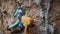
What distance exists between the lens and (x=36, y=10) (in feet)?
4.49

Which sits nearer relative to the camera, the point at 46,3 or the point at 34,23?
the point at 34,23

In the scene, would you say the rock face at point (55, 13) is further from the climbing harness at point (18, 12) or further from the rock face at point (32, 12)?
the climbing harness at point (18, 12)

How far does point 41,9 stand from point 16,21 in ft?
0.80

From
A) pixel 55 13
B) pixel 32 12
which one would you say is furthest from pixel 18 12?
pixel 55 13

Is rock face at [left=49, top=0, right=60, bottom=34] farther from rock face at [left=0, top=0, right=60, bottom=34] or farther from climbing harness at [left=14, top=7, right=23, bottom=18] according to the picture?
climbing harness at [left=14, top=7, right=23, bottom=18]

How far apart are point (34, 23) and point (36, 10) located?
18 cm

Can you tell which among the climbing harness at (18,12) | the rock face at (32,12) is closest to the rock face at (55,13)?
the rock face at (32,12)

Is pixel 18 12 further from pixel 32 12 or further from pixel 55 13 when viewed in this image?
pixel 55 13

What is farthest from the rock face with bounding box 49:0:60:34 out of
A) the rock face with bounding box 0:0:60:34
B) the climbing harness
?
the climbing harness

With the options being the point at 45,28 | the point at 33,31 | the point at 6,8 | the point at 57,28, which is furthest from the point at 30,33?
the point at 6,8

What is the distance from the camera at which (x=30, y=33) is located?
4.04 feet

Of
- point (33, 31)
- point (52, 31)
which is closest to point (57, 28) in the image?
point (52, 31)

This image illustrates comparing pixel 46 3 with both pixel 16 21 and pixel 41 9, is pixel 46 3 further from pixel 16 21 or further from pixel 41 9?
pixel 16 21

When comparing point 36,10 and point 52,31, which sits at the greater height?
point 36,10
